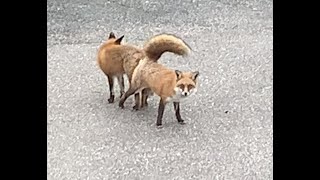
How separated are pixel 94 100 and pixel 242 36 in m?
1.20

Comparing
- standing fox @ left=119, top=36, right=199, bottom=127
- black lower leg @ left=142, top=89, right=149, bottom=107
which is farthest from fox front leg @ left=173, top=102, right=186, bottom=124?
black lower leg @ left=142, top=89, right=149, bottom=107

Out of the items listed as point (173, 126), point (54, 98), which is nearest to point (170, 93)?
point (173, 126)

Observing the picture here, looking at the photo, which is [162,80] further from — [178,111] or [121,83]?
[121,83]

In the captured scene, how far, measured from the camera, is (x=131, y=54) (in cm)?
359

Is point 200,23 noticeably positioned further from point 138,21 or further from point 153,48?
point 153,48

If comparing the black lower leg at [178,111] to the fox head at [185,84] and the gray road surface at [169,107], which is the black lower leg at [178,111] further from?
the fox head at [185,84]

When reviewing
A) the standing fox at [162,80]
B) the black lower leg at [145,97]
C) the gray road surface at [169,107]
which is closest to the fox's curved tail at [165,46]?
the standing fox at [162,80]

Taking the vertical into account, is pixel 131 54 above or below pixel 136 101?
above

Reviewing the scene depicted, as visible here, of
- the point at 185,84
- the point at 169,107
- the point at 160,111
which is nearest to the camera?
the point at 185,84

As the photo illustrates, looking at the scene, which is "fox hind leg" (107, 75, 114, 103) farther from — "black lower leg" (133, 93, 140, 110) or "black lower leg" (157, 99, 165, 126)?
"black lower leg" (157, 99, 165, 126)

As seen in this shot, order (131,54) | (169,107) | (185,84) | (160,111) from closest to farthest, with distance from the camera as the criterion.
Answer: (185,84) < (160,111) < (131,54) < (169,107)

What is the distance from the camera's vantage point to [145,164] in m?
3.18

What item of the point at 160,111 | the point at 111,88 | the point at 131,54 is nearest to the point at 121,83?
the point at 111,88

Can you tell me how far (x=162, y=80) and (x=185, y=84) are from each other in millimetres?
137
